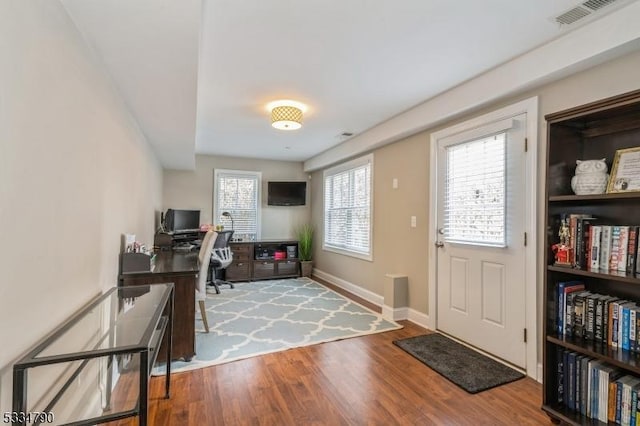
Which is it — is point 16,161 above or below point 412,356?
above

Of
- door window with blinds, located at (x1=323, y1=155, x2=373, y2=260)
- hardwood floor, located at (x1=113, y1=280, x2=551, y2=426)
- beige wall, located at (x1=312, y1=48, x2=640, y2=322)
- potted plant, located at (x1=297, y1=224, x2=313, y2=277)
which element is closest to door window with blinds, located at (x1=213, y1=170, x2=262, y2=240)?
potted plant, located at (x1=297, y1=224, x2=313, y2=277)

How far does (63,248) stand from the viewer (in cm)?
140

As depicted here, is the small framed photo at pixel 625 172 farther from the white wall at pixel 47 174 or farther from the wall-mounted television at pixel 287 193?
the wall-mounted television at pixel 287 193

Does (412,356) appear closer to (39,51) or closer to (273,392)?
(273,392)

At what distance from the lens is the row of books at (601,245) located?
5.47 feet

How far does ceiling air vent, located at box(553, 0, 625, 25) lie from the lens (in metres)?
1.72

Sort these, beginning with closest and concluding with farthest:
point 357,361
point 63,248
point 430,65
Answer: point 63,248 < point 430,65 < point 357,361

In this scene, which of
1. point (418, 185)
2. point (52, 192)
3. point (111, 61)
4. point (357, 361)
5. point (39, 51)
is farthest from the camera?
point (418, 185)

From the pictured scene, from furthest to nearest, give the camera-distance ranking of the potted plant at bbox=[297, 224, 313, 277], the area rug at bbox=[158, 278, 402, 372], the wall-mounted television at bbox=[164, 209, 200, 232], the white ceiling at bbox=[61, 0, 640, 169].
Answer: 1. the potted plant at bbox=[297, 224, 313, 277]
2. the wall-mounted television at bbox=[164, 209, 200, 232]
3. the area rug at bbox=[158, 278, 402, 372]
4. the white ceiling at bbox=[61, 0, 640, 169]

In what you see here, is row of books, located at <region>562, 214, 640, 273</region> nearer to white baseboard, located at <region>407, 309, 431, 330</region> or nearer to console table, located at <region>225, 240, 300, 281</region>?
white baseboard, located at <region>407, 309, 431, 330</region>

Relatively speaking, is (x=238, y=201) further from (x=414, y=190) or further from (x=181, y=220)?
(x=414, y=190)

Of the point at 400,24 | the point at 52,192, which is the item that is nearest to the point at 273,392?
the point at 52,192

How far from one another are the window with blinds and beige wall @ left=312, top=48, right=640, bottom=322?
0.94 feet

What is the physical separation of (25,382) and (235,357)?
1812 millimetres
